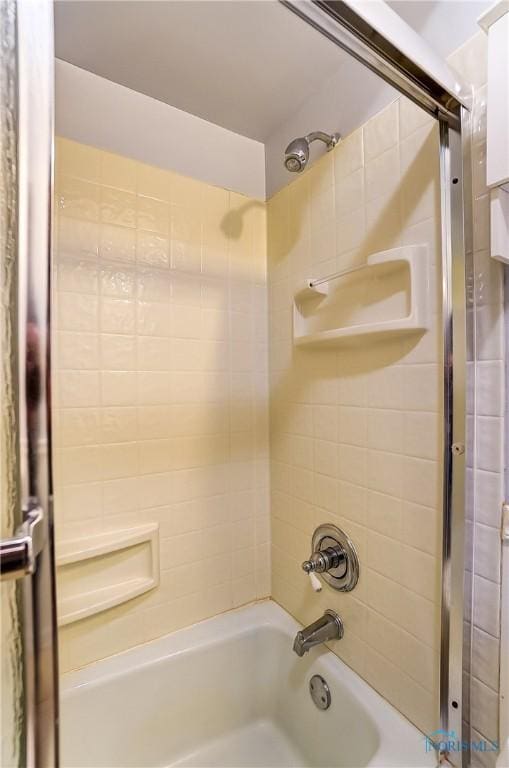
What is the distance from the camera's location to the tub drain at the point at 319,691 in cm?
99

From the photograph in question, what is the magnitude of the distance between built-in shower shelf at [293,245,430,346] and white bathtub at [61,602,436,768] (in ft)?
3.09

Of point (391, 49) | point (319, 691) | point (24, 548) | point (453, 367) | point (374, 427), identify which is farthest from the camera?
point (319, 691)

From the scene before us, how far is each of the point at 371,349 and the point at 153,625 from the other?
3.61 ft

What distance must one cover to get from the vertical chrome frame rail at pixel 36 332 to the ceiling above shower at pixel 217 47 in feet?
2.35

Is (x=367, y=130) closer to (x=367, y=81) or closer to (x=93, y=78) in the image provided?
(x=367, y=81)

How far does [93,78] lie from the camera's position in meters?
1.03

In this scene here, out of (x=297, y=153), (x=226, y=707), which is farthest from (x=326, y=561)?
(x=297, y=153)

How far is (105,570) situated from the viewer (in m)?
1.03

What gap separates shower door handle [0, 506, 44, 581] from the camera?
1.10 feet

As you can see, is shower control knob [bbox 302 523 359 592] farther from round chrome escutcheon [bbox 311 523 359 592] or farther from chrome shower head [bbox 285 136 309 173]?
chrome shower head [bbox 285 136 309 173]

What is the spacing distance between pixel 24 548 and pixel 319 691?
109cm

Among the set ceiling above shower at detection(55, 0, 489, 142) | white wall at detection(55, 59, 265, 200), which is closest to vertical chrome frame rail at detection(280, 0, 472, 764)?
ceiling above shower at detection(55, 0, 489, 142)

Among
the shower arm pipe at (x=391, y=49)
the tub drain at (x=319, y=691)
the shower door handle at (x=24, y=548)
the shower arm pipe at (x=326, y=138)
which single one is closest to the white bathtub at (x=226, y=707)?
the tub drain at (x=319, y=691)

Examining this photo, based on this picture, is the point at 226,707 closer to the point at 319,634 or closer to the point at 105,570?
the point at 319,634
